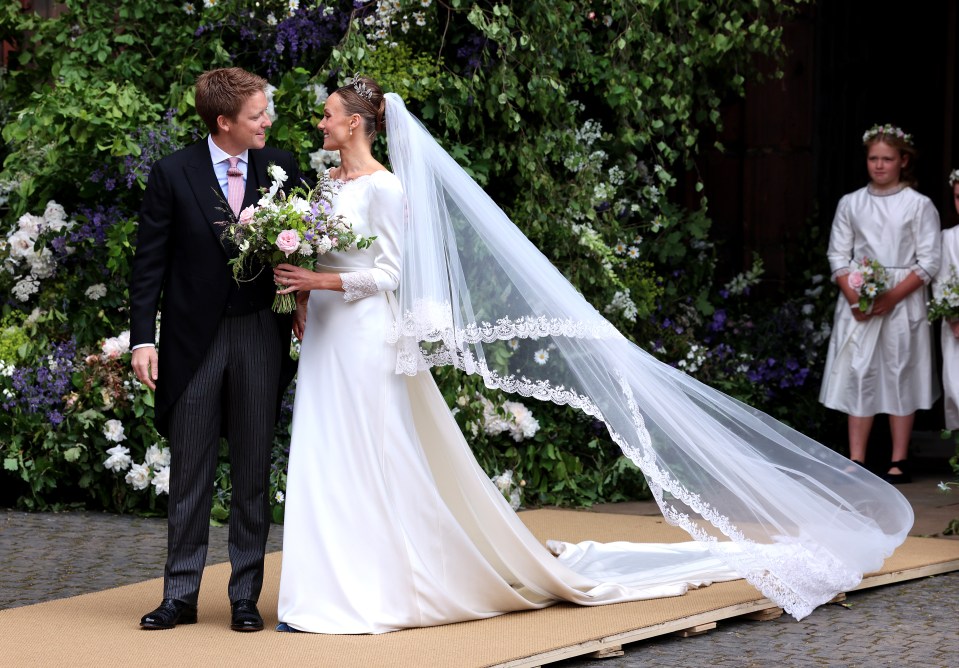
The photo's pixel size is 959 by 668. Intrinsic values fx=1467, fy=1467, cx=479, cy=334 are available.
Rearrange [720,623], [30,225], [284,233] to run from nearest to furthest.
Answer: [284,233]
[720,623]
[30,225]

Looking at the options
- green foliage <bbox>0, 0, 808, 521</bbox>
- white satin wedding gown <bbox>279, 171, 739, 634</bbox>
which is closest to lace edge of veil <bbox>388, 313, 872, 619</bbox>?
white satin wedding gown <bbox>279, 171, 739, 634</bbox>

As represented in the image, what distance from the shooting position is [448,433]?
5.10 metres

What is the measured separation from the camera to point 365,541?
4.85 m

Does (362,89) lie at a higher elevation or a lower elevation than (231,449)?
higher

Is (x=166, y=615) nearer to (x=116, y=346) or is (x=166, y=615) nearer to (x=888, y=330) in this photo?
(x=116, y=346)

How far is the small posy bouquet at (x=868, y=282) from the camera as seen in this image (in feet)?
27.4

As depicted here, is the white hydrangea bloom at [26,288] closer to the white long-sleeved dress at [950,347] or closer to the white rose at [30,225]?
the white rose at [30,225]

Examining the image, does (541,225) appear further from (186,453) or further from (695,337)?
(186,453)

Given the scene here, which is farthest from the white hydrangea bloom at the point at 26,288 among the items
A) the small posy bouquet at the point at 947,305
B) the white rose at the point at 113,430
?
the small posy bouquet at the point at 947,305

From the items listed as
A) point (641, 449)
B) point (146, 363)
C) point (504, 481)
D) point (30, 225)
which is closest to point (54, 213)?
point (30, 225)

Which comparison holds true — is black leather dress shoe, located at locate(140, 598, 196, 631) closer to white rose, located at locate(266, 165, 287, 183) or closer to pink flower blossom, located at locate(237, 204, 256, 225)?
pink flower blossom, located at locate(237, 204, 256, 225)

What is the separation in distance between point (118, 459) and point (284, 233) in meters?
3.04

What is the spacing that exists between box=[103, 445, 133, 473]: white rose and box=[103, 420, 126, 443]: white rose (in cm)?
5

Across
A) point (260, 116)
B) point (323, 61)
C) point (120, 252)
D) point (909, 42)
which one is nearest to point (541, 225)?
point (323, 61)
